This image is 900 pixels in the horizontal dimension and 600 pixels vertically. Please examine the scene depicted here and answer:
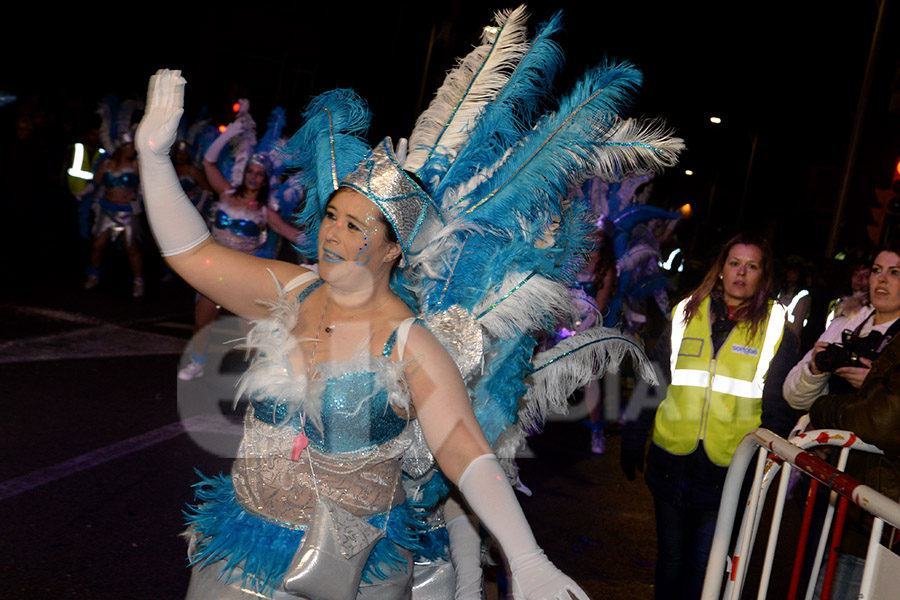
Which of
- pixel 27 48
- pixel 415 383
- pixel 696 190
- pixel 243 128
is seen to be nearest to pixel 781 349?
pixel 415 383

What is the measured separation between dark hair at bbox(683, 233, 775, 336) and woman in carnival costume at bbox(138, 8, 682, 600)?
100cm

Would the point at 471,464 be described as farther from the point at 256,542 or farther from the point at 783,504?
the point at 783,504

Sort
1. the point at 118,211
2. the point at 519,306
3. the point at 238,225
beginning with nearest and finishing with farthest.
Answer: the point at 519,306 < the point at 238,225 < the point at 118,211

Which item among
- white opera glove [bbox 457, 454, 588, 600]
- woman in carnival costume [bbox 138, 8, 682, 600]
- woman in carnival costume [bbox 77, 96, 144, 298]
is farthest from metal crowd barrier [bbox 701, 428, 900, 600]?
woman in carnival costume [bbox 77, 96, 144, 298]

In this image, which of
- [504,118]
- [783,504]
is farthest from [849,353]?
[504,118]

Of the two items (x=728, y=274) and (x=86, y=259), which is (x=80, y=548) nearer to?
(x=728, y=274)

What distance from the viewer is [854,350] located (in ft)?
12.0

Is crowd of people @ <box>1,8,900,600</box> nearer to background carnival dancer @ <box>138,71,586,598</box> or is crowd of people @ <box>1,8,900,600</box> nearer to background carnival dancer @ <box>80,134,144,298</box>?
background carnival dancer @ <box>138,71,586,598</box>

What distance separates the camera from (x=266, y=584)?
7.02 ft

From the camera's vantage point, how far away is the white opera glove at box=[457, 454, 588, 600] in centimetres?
183

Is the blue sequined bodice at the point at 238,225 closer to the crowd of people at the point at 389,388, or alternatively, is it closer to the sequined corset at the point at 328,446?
the crowd of people at the point at 389,388

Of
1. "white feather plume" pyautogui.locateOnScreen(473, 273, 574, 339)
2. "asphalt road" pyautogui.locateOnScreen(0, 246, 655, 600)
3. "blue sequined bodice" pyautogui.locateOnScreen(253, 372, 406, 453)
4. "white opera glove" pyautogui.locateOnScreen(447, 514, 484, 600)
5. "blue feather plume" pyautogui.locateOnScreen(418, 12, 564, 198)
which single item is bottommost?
"asphalt road" pyautogui.locateOnScreen(0, 246, 655, 600)

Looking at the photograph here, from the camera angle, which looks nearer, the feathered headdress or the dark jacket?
the feathered headdress

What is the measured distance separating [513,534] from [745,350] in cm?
207
